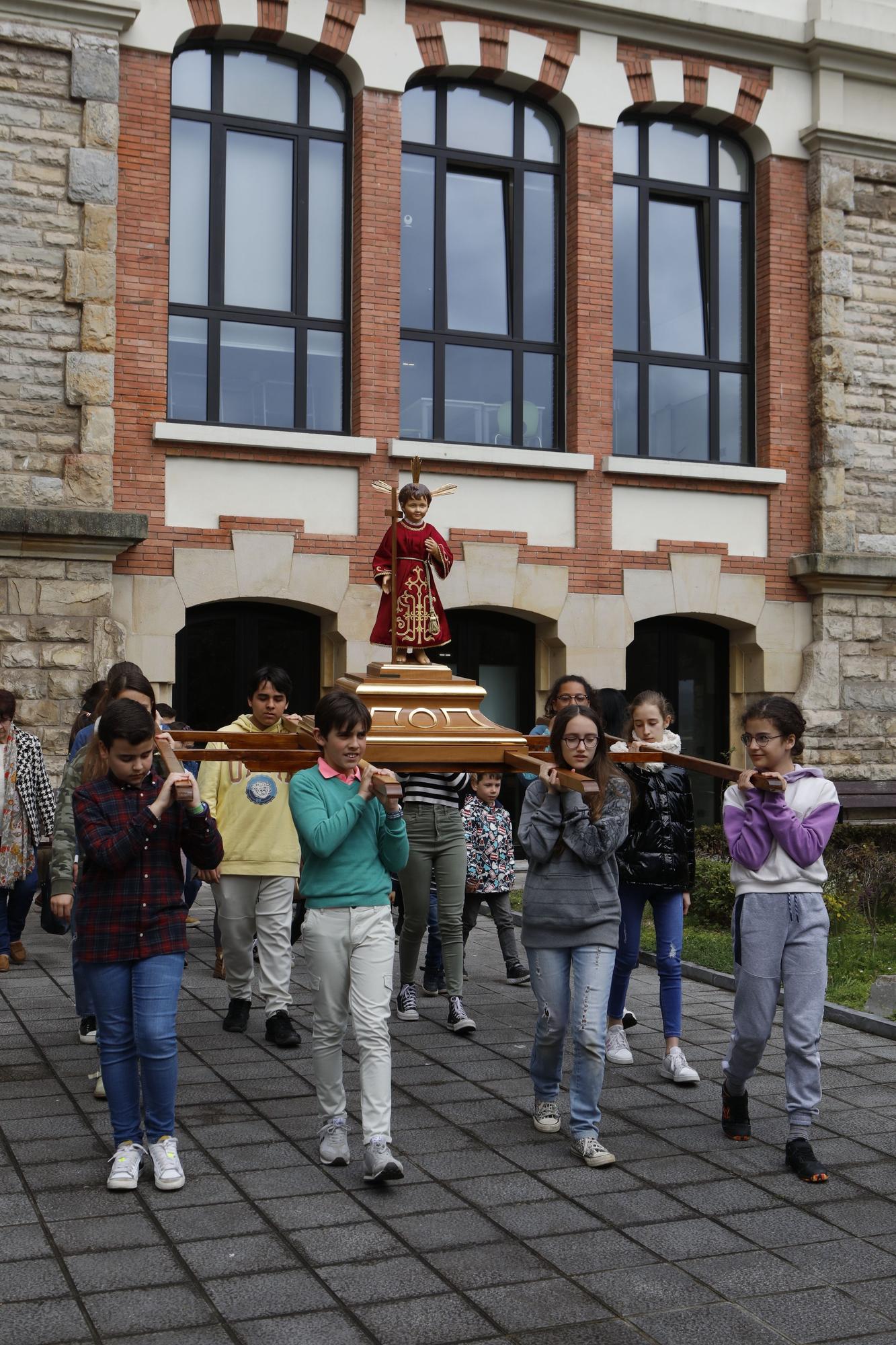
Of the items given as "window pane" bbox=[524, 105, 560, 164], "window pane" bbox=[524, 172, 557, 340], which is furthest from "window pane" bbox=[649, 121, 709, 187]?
"window pane" bbox=[524, 172, 557, 340]

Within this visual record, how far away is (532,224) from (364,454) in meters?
3.43

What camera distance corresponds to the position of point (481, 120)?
49.0 ft

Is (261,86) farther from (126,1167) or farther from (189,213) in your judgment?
(126,1167)

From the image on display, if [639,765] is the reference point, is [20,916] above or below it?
below

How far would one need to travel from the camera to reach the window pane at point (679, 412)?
15.5 m

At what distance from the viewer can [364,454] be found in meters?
13.8

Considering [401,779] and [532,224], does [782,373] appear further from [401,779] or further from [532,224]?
[401,779]

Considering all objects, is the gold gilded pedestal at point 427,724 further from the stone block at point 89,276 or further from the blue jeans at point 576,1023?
the stone block at point 89,276

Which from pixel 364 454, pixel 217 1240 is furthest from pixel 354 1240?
pixel 364 454

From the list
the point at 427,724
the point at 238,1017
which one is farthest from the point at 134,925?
the point at 238,1017

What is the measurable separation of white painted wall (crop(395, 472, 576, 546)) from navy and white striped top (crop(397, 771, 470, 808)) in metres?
6.48

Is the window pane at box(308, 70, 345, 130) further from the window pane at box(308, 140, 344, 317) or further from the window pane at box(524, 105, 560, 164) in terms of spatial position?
the window pane at box(524, 105, 560, 164)

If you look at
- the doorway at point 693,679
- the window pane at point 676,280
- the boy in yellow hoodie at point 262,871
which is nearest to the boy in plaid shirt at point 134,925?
the boy in yellow hoodie at point 262,871

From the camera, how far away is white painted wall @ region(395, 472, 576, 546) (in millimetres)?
14188
